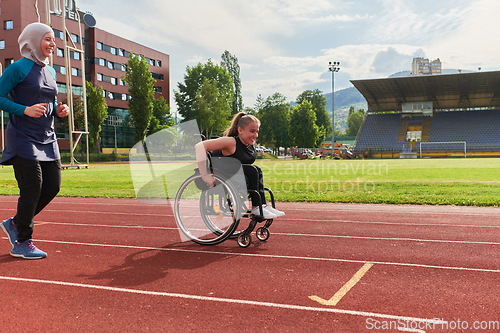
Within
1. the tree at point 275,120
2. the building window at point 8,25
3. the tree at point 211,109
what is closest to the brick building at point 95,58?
the building window at point 8,25

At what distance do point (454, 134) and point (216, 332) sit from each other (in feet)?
181

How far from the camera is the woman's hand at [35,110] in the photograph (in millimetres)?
3654

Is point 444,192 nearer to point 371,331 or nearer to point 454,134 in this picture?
point 371,331

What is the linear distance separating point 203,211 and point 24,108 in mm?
2328

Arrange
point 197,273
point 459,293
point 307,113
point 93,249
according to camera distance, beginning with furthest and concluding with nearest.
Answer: point 307,113 < point 93,249 < point 197,273 < point 459,293

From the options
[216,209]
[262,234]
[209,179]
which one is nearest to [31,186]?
[209,179]

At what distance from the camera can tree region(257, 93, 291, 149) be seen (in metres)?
64.4

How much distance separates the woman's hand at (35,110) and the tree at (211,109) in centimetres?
4389

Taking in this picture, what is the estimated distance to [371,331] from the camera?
233 centimetres

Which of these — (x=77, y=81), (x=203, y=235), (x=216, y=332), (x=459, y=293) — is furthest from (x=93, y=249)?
(x=77, y=81)

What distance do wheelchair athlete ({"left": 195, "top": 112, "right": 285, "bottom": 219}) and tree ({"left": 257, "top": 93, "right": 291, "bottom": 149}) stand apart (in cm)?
5948

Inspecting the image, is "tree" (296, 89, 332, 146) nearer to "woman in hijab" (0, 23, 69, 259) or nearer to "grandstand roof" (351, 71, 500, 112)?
"grandstand roof" (351, 71, 500, 112)

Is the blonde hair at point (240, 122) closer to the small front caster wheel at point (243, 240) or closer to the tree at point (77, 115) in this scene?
the small front caster wheel at point (243, 240)

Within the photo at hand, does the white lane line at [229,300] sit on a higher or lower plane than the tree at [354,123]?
lower
